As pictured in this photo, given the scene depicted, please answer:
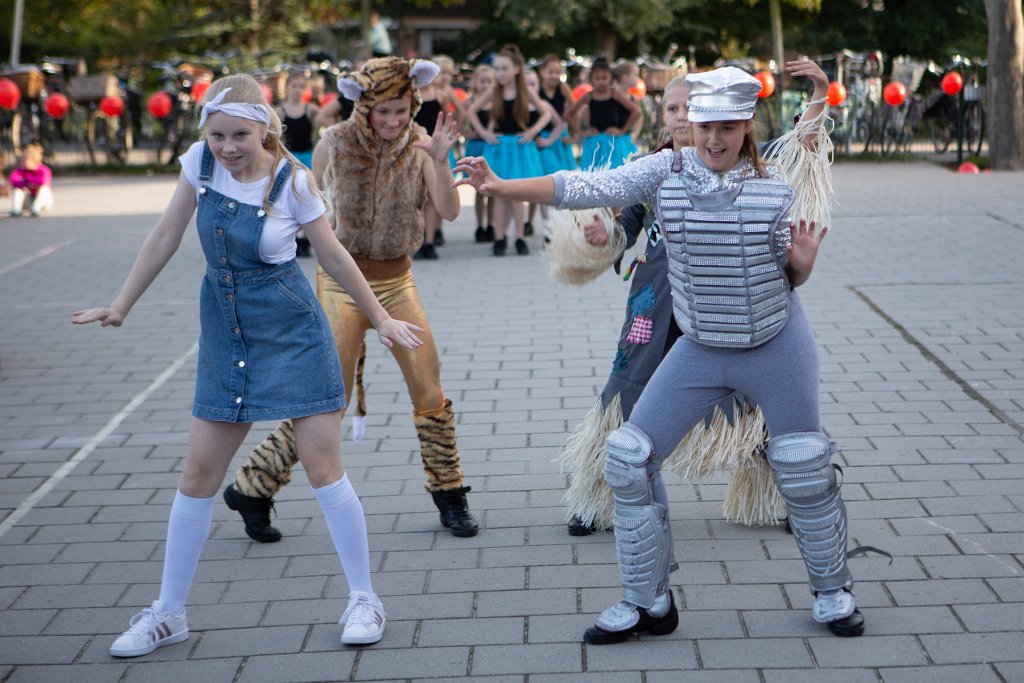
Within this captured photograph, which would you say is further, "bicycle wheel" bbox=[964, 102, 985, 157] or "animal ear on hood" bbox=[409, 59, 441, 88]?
"bicycle wheel" bbox=[964, 102, 985, 157]

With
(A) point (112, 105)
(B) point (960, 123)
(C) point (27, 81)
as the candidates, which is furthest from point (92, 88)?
(B) point (960, 123)

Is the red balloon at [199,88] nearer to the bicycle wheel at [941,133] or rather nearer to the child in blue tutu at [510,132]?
the child in blue tutu at [510,132]

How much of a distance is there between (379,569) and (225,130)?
1597 mm

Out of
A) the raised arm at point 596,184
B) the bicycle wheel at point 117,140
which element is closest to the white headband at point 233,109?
the raised arm at point 596,184

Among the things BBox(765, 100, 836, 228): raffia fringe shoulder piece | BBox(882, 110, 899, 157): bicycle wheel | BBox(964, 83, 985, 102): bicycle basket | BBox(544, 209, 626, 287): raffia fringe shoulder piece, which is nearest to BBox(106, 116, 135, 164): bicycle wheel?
BBox(882, 110, 899, 157): bicycle wheel

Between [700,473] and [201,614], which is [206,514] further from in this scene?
[700,473]

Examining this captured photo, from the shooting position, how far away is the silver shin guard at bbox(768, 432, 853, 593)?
11.9ft

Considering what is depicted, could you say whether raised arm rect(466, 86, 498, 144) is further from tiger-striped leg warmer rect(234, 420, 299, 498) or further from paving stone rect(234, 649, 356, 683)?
paving stone rect(234, 649, 356, 683)

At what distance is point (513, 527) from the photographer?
188 inches

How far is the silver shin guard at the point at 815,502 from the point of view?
362 centimetres

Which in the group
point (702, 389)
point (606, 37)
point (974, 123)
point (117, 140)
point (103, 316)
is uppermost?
point (103, 316)

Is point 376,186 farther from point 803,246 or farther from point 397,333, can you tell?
point 803,246

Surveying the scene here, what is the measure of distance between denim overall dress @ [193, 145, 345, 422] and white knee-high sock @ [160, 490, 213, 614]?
273mm

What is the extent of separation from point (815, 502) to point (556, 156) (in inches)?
359
